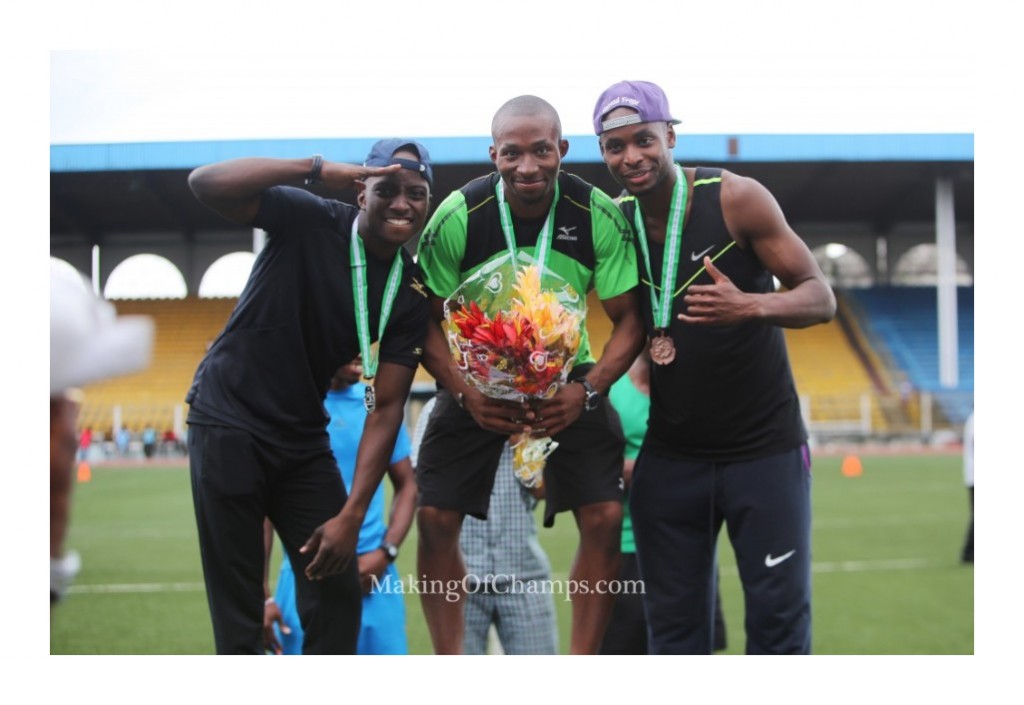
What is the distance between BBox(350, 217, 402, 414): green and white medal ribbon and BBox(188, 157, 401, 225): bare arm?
0.28 metres

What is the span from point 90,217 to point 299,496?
1629mm

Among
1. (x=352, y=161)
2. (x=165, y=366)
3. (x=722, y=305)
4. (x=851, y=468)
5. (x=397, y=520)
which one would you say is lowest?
(x=851, y=468)

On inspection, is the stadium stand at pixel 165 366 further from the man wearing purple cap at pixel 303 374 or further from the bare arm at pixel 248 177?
the bare arm at pixel 248 177

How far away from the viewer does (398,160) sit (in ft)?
11.8

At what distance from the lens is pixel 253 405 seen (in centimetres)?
353

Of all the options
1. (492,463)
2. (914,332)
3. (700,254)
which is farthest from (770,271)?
(914,332)

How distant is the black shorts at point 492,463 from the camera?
380cm

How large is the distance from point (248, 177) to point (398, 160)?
51 centimetres

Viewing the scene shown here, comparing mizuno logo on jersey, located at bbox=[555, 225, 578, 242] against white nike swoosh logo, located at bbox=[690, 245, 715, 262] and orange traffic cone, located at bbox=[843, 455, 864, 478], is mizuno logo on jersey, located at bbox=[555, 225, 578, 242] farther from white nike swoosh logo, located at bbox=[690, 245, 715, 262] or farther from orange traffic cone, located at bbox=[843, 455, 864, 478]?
orange traffic cone, located at bbox=[843, 455, 864, 478]

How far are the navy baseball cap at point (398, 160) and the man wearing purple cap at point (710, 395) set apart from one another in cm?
60

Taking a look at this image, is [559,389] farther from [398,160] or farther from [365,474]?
[398,160]

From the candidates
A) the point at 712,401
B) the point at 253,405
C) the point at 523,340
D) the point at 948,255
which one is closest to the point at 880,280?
the point at 948,255

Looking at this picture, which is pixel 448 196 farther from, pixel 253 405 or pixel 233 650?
pixel 233 650

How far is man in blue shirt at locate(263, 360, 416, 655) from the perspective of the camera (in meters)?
4.07
